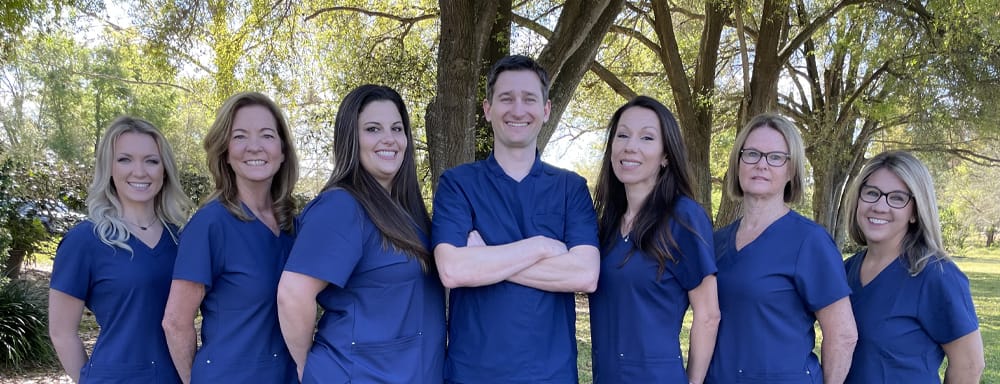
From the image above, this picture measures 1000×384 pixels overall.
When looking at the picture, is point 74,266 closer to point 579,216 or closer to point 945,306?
point 579,216

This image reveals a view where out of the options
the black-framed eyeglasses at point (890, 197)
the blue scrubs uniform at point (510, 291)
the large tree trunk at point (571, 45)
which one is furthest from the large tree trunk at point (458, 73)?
the black-framed eyeglasses at point (890, 197)

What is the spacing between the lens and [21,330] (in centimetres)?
730

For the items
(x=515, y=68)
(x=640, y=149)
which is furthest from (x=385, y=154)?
(x=640, y=149)

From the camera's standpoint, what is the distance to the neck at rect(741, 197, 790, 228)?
2.98m

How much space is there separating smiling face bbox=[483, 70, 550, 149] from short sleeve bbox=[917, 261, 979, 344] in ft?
5.93

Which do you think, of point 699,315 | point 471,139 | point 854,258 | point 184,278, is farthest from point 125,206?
point 471,139

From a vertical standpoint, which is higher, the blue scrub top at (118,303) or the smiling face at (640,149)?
the smiling face at (640,149)

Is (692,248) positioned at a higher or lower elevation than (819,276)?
higher

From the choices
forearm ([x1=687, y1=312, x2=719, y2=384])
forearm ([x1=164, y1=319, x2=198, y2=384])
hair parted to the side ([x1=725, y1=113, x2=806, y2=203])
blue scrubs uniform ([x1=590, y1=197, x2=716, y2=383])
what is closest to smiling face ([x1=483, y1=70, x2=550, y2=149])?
blue scrubs uniform ([x1=590, y1=197, x2=716, y2=383])

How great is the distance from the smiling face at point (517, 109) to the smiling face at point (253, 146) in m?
1.02

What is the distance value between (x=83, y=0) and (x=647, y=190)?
24.8ft

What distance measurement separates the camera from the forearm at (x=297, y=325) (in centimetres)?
256

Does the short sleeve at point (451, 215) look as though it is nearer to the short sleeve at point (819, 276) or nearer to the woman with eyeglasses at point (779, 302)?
the woman with eyeglasses at point (779, 302)

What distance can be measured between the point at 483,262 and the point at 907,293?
185 centimetres
